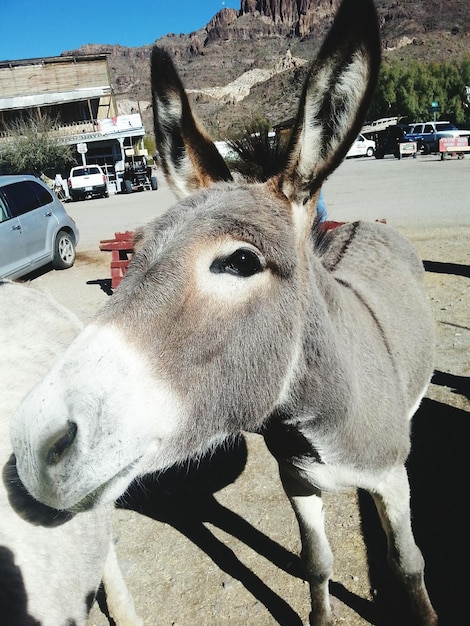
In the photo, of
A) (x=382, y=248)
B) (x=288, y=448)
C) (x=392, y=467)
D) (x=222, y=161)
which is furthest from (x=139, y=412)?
(x=382, y=248)

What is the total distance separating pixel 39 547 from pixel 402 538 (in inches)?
71.8

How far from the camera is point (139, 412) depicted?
1208mm

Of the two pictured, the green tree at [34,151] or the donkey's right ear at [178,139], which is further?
the green tree at [34,151]

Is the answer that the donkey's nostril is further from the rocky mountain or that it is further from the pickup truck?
the rocky mountain

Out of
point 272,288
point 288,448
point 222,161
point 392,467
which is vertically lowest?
point 392,467

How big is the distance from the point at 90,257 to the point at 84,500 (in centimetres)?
1140

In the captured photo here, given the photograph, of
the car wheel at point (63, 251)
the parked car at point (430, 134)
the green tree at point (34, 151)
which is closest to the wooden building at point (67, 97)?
the green tree at point (34, 151)

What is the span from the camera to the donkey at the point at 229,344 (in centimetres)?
118

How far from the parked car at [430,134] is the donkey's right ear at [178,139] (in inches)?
1488

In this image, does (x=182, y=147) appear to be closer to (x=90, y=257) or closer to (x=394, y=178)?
(x=90, y=257)

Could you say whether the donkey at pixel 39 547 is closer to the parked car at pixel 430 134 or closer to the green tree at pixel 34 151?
the parked car at pixel 430 134

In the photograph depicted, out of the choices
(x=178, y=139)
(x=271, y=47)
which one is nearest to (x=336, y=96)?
(x=178, y=139)

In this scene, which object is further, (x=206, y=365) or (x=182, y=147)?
(x=182, y=147)

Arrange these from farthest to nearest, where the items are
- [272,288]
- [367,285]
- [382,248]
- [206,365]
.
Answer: [382,248] < [367,285] < [272,288] < [206,365]
